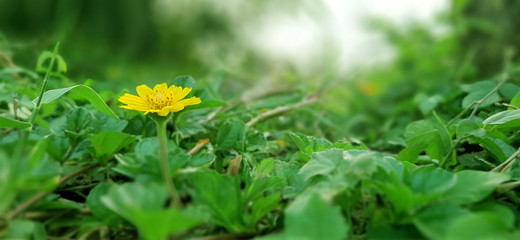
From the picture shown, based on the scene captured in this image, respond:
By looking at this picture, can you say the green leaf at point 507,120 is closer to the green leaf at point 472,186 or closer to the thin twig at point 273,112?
the green leaf at point 472,186

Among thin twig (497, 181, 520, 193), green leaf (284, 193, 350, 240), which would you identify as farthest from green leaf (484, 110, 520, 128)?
green leaf (284, 193, 350, 240)

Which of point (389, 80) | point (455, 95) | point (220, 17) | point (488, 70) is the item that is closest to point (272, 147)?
point (455, 95)

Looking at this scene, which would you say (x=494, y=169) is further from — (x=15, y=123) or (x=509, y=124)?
(x=15, y=123)

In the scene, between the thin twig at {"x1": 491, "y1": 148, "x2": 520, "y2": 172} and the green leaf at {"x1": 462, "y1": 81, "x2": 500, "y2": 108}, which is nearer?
the thin twig at {"x1": 491, "y1": 148, "x2": 520, "y2": 172}

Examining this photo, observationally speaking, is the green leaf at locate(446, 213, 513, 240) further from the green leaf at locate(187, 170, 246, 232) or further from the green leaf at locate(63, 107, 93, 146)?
the green leaf at locate(63, 107, 93, 146)

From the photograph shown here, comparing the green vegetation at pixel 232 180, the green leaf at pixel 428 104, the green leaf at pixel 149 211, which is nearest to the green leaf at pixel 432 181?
the green vegetation at pixel 232 180


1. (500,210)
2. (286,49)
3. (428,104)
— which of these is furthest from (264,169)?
(286,49)

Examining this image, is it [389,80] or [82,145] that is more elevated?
[389,80]
